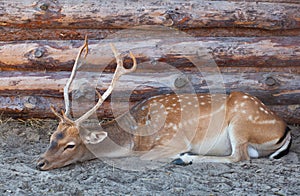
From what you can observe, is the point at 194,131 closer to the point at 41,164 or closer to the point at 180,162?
the point at 180,162

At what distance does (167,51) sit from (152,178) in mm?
2077

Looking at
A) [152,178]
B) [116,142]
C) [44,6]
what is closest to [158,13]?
[44,6]

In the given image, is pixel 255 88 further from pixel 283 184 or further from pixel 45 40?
pixel 45 40

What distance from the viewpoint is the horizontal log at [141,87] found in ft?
22.8

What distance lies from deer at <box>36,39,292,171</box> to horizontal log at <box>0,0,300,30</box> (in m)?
1.02

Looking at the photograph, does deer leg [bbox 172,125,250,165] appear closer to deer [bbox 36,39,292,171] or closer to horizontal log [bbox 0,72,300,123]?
deer [bbox 36,39,292,171]

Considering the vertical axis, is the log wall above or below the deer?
above

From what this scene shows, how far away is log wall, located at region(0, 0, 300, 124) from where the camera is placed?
683 centimetres

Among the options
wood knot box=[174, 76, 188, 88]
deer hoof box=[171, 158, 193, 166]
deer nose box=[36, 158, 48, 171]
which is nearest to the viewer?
deer nose box=[36, 158, 48, 171]

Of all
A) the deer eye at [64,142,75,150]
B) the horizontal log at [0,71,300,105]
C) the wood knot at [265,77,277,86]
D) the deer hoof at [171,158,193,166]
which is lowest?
the deer hoof at [171,158,193,166]

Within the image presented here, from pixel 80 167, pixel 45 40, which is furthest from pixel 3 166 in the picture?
pixel 45 40

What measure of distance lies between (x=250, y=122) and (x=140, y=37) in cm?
187

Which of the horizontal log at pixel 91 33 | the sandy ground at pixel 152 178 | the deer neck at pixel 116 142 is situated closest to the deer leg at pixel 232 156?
the sandy ground at pixel 152 178

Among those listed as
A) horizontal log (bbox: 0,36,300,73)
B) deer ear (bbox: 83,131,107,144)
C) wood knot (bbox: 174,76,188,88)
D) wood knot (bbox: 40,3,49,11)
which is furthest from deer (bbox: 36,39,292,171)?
wood knot (bbox: 40,3,49,11)
